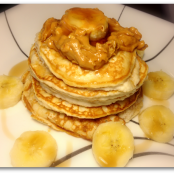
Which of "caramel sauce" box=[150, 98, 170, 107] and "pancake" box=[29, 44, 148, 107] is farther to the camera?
"caramel sauce" box=[150, 98, 170, 107]

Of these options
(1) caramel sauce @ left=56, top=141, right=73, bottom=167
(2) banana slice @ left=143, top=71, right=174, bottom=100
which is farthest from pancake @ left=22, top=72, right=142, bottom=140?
(2) banana slice @ left=143, top=71, right=174, bottom=100

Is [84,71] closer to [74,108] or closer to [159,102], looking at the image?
[74,108]

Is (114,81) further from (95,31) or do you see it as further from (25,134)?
(25,134)

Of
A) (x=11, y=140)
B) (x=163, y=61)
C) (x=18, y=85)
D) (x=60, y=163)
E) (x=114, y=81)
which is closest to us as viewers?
(x=114, y=81)

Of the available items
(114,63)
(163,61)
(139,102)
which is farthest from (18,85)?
(163,61)

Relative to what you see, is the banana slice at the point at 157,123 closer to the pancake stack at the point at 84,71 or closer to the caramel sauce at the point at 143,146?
the caramel sauce at the point at 143,146

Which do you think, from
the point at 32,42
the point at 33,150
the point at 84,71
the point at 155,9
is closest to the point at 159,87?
the point at 84,71

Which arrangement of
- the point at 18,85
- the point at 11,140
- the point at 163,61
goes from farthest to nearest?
the point at 163,61, the point at 18,85, the point at 11,140

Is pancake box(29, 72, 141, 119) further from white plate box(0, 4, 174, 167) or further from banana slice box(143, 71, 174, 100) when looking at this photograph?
banana slice box(143, 71, 174, 100)
